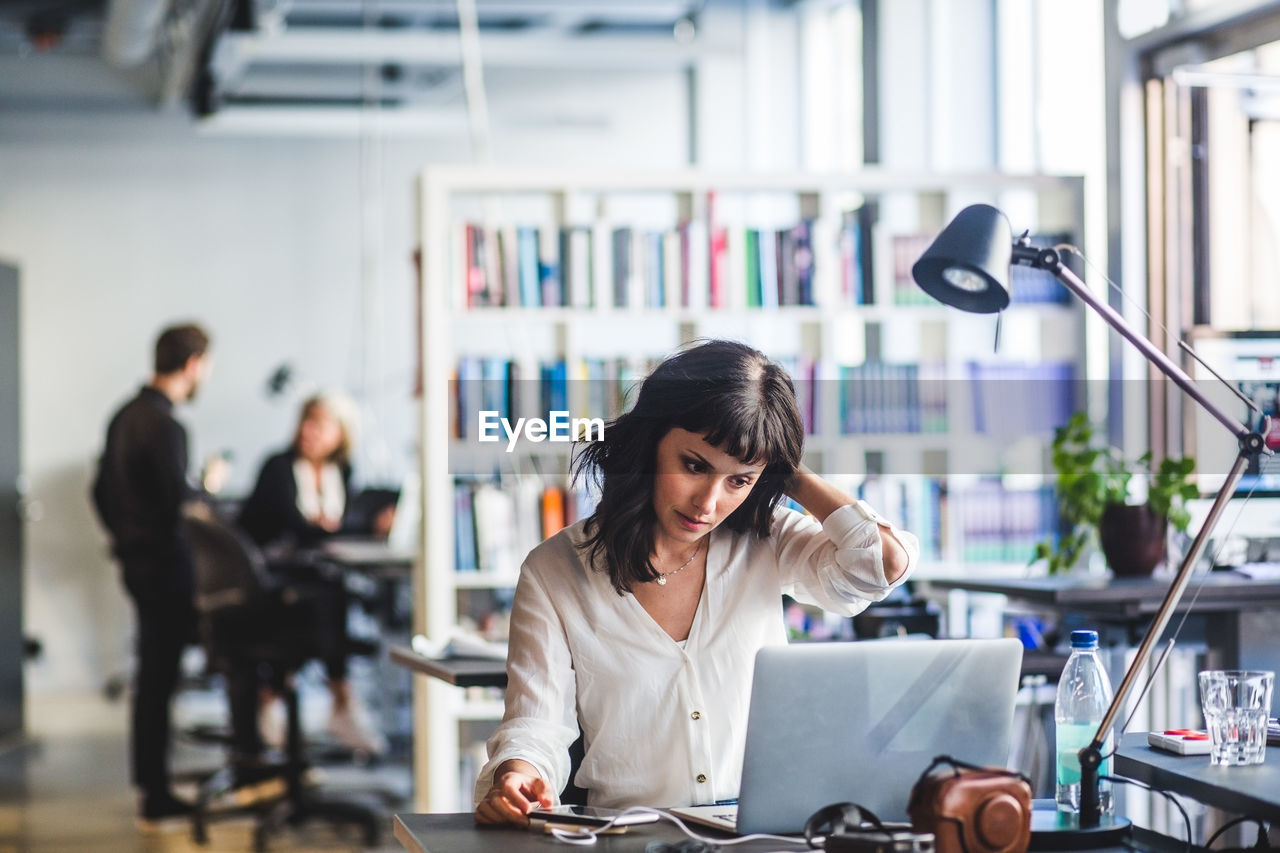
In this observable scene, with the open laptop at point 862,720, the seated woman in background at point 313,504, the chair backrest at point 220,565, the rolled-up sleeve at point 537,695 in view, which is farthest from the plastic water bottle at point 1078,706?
the seated woman in background at point 313,504

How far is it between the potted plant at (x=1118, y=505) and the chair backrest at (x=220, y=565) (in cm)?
239

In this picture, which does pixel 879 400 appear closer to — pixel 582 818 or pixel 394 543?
pixel 394 543

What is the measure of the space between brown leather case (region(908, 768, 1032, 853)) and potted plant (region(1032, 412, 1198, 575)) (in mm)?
2089

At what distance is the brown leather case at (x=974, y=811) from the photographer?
147 centimetres

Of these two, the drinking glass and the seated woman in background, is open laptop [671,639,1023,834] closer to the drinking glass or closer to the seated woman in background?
the drinking glass

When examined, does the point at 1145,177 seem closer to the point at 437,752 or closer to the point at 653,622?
the point at 437,752

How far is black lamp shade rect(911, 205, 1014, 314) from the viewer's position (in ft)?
5.65

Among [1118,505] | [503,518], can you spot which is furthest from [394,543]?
[1118,505]

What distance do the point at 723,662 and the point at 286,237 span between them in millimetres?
7013

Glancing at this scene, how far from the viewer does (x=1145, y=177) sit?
444 cm

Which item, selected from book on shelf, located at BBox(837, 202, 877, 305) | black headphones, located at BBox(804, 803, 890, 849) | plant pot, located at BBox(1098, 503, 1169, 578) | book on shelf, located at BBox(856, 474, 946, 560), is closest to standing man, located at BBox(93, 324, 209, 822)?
book on shelf, located at BBox(837, 202, 877, 305)

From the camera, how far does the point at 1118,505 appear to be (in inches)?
138

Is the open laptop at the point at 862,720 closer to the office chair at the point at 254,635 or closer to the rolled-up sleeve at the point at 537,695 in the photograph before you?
the rolled-up sleeve at the point at 537,695

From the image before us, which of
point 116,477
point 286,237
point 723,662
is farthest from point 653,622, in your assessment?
point 286,237
